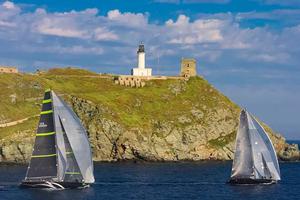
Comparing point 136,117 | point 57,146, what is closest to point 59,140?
point 57,146

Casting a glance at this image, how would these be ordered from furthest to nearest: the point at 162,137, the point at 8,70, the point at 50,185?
1. the point at 8,70
2. the point at 162,137
3. the point at 50,185

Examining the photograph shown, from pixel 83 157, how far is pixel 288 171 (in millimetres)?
67880

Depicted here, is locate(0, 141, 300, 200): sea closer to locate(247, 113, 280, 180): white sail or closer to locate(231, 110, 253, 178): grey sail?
locate(231, 110, 253, 178): grey sail

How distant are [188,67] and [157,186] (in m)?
93.6

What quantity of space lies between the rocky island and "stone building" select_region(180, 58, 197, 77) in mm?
2689

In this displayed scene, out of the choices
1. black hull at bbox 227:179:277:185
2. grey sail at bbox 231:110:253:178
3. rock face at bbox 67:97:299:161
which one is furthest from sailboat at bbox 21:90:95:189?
rock face at bbox 67:97:299:161

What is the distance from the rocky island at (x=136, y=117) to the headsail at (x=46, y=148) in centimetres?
5745

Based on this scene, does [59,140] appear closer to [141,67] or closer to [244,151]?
[244,151]

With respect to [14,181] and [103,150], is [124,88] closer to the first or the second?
[103,150]

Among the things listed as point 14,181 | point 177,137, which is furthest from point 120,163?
point 14,181

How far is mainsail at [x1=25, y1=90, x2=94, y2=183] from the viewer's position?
8888 cm

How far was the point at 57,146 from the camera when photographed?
8869 centimetres

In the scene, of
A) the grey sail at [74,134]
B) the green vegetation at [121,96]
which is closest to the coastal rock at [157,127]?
the green vegetation at [121,96]

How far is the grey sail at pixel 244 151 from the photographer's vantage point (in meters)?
101
